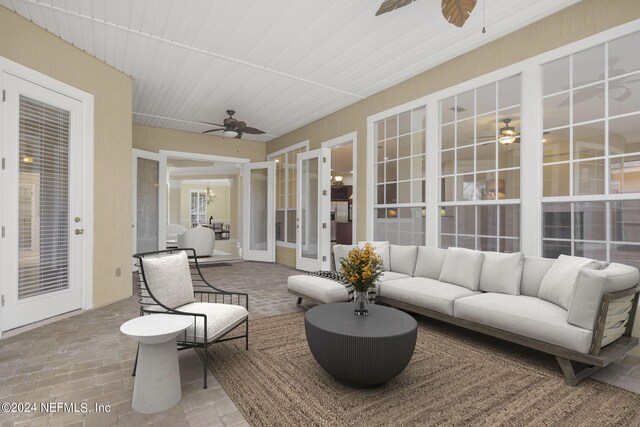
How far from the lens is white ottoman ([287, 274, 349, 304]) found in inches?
151

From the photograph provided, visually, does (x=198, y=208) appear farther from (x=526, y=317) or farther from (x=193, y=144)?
(x=526, y=317)

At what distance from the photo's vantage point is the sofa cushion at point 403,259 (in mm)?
4438

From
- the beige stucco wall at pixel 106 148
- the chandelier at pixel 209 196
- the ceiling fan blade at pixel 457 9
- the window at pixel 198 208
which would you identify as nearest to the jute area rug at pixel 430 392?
the beige stucco wall at pixel 106 148

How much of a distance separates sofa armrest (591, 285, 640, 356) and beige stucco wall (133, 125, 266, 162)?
7.93 m

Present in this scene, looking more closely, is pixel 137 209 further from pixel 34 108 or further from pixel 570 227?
pixel 570 227

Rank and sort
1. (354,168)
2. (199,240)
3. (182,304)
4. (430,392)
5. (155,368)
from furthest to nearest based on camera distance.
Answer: (199,240) < (354,168) < (182,304) < (430,392) < (155,368)

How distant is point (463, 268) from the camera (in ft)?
12.1

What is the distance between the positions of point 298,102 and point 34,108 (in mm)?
3755

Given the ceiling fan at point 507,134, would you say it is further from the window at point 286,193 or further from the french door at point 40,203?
the french door at point 40,203

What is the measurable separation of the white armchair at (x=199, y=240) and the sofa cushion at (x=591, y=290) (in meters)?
8.17

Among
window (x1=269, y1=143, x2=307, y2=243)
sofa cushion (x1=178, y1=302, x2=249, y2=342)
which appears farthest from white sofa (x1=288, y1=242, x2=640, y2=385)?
window (x1=269, y1=143, x2=307, y2=243)

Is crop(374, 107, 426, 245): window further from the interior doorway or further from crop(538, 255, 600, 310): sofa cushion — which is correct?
crop(538, 255, 600, 310): sofa cushion

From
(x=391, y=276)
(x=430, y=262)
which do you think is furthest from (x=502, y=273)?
(x=391, y=276)

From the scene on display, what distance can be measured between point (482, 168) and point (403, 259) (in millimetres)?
1534
